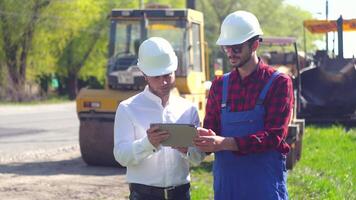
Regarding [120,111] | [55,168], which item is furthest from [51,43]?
[120,111]

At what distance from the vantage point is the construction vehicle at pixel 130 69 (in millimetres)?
11750

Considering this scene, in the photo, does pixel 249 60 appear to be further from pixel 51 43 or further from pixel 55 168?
pixel 51 43

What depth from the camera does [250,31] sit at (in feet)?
13.8

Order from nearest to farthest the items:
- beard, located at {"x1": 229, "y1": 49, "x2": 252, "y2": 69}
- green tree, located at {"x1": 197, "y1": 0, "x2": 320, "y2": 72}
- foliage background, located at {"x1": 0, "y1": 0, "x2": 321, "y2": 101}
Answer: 1. beard, located at {"x1": 229, "y1": 49, "x2": 252, "y2": 69}
2. foliage background, located at {"x1": 0, "y1": 0, "x2": 321, "y2": 101}
3. green tree, located at {"x1": 197, "y1": 0, "x2": 320, "y2": 72}

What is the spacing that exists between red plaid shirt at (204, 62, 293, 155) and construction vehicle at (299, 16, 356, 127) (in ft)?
47.6

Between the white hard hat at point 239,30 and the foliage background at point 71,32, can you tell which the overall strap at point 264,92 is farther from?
the foliage background at point 71,32

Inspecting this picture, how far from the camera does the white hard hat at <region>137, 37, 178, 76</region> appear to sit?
435 cm

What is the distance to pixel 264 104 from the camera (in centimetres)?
412

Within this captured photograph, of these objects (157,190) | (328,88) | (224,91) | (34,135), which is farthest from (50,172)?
(328,88)

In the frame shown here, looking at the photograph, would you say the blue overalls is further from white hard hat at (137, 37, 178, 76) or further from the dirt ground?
the dirt ground

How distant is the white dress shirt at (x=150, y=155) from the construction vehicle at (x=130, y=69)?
696 cm

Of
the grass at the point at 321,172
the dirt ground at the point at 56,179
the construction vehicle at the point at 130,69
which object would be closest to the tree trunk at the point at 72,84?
the grass at the point at 321,172

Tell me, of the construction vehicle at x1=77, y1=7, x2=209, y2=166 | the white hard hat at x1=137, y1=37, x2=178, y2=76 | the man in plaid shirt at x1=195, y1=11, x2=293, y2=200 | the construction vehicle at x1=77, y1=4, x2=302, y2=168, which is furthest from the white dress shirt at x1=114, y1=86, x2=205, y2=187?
the construction vehicle at x1=77, y1=7, x2=209, y2=166

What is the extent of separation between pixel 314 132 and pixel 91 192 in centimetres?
775
